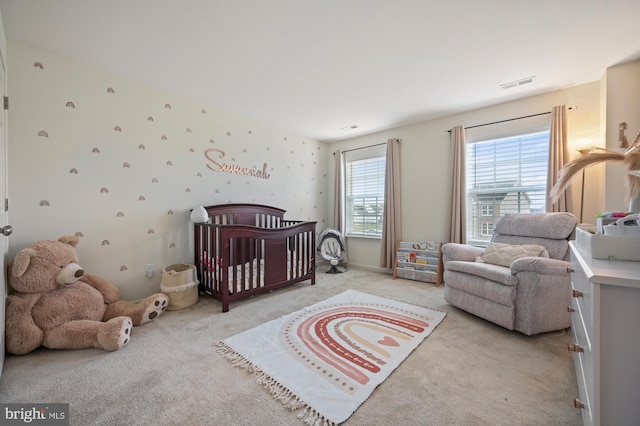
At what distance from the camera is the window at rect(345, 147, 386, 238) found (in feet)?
13.8

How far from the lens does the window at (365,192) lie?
421 centimetres

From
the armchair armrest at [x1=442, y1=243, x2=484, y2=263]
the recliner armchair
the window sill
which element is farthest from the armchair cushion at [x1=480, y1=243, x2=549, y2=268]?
the window sill

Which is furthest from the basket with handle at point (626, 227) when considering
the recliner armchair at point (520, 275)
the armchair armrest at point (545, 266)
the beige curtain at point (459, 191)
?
the beige curtain at point (459, 191)

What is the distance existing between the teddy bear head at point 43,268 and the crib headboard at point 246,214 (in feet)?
4.27

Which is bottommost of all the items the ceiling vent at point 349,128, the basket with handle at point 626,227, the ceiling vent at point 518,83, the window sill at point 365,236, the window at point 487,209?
the window sill at point 365,236

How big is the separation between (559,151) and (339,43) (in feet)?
8.35

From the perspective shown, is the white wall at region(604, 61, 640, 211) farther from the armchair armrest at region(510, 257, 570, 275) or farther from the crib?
the crib

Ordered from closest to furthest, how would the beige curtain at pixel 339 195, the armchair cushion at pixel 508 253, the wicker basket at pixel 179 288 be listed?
1. the armchair cushion at pixel 508 253
2. the wicker basket at pixel 179 288
3. the beige curtain at pixel 339 195

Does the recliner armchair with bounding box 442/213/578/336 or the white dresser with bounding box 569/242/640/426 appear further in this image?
the recliner armchair with bounding box 442/213/578/336

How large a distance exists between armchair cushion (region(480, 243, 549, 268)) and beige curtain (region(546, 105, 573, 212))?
0.69 m

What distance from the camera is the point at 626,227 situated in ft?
3.64

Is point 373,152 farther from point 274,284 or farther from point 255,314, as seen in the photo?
point 255,314

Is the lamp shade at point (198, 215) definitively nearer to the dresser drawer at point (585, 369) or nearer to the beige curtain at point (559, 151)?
the dresser drawer at point (585, 369)

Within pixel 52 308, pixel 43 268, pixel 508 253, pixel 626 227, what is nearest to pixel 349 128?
pixel 508 253
